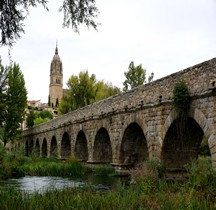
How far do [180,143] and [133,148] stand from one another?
4019mm

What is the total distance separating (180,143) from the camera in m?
12.0

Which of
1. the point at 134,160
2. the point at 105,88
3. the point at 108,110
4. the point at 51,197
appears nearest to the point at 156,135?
the point at 134,160

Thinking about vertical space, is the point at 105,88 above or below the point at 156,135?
above

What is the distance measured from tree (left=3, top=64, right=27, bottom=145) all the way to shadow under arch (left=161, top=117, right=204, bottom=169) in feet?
85.0

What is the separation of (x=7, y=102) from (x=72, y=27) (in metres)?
29.9

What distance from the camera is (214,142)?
9.44 meters

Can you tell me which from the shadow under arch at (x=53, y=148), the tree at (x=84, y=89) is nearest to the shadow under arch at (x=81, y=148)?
the shadow under arch at (x=53, y=148)

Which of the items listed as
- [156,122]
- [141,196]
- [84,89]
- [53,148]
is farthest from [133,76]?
[141,196]

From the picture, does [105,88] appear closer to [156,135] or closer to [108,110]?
[108,110]

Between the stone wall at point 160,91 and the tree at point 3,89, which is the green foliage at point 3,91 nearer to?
the tree at point 3,89

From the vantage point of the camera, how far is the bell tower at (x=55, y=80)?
100000mm

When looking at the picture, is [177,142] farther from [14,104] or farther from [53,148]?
[14,104]

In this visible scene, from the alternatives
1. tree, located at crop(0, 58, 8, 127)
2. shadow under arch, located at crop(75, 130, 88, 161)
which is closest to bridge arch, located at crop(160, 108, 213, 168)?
shadow under arch, located at crop(75, 130, 88, 161)

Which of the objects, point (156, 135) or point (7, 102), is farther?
point (7, 102)
